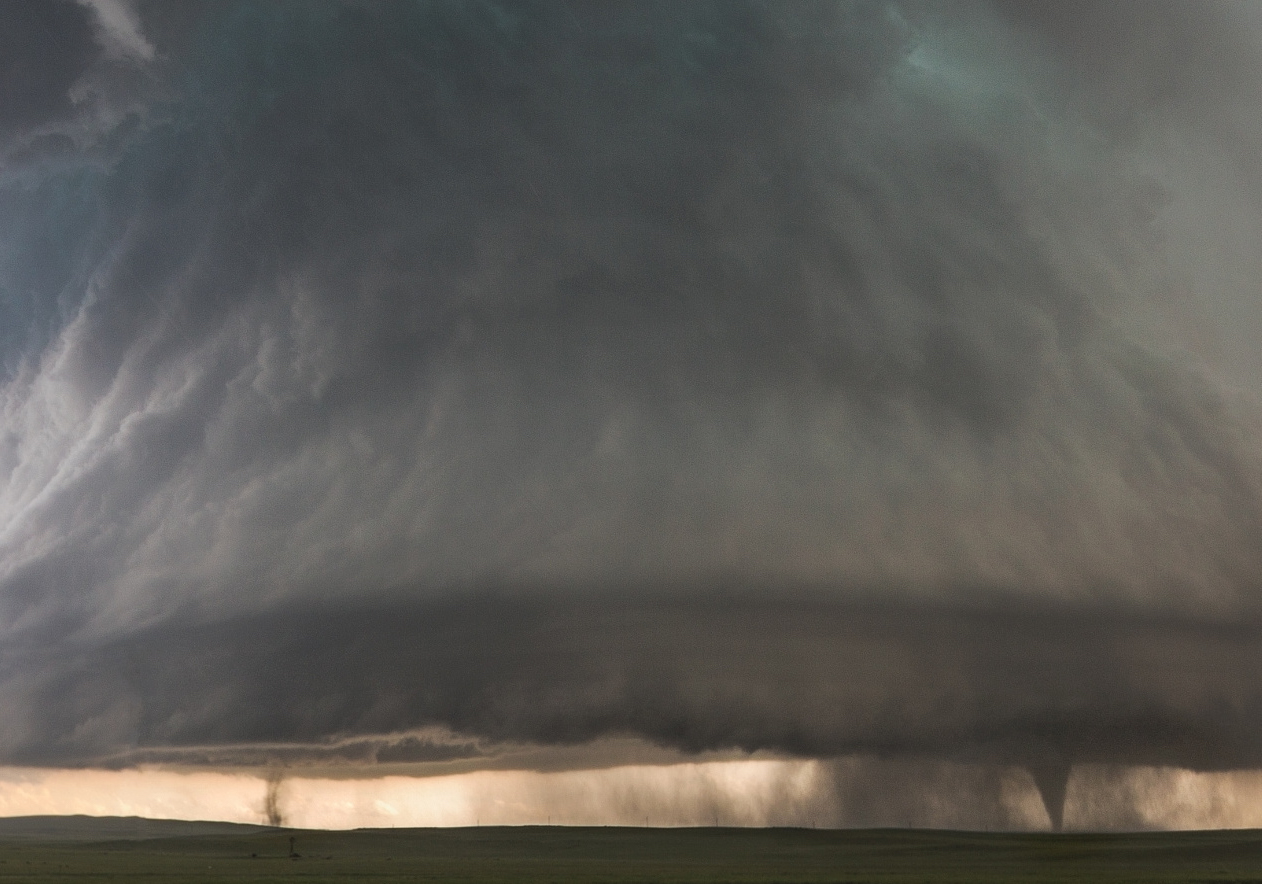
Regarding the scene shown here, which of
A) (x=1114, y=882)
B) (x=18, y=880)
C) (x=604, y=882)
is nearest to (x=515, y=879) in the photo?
(x=604, y=882)

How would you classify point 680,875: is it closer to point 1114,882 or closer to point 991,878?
point 991,878

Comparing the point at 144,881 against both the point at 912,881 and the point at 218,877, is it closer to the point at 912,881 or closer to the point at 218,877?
the point at 218,877

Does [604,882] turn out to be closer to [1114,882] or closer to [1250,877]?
[1114,882]

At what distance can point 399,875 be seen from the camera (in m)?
183

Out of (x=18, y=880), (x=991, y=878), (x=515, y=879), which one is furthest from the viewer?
(x=991, y=878)

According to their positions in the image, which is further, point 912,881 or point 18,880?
point 912,881

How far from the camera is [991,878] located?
187875mm

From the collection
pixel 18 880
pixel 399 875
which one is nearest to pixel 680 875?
pixel 399 875

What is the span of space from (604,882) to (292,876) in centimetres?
4594

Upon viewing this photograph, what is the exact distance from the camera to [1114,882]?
581 ft

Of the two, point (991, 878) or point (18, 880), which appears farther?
point (991, 878)

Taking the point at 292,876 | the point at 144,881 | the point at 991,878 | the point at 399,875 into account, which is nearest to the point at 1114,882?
the point at 991,878

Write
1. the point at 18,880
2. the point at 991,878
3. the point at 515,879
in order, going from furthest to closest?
the point at 991,878
the point at 515,879
the point at 18,880

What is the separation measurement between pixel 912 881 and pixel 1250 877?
50251mm
